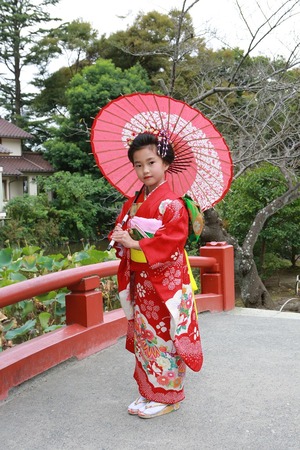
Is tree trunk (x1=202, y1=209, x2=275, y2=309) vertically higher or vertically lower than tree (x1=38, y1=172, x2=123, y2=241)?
lower

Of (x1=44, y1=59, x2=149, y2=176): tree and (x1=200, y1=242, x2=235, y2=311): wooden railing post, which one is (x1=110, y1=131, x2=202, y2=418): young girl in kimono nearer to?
(x1=200, y1=242, x2=235, y2=311): wooden railing post

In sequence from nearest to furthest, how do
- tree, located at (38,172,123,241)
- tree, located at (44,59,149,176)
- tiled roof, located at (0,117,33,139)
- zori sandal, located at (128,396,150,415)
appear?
zori sandal, located at (128,396,150,415), tree, located at (44,59,149,176), tree, located at (38,172,123,241), tiled roof, located at (0,117,33,139)

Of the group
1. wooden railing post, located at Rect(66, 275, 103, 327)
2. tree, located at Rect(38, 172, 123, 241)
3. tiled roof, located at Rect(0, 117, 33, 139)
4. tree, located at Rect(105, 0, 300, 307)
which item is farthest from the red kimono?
tiled roof, located at Rect(0, 117, 33, 139)

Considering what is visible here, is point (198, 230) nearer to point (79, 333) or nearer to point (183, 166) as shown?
point (183, 166)

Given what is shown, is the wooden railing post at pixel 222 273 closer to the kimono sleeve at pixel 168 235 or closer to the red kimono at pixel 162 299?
the red kimono at pixel 162 299

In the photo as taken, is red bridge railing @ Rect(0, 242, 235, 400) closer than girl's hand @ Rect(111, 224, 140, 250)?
No

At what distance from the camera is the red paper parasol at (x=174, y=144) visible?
2.68 m

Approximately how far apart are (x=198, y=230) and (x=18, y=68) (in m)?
27.5

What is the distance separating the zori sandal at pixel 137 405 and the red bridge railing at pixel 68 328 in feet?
2.42

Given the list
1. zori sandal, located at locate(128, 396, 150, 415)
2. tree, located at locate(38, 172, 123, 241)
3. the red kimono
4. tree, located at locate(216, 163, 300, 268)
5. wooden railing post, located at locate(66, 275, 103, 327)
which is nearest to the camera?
the red kimono

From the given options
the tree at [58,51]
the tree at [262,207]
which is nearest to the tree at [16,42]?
the tree at [58,51]

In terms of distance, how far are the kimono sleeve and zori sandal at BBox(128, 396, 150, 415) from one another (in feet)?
2.57


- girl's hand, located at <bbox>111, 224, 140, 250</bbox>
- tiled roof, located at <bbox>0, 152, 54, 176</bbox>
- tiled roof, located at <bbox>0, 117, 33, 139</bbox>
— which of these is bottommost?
girl's hand, located at <bbox>111, 224, 140, 250</bbox>

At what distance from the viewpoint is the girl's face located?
2.50 metres
